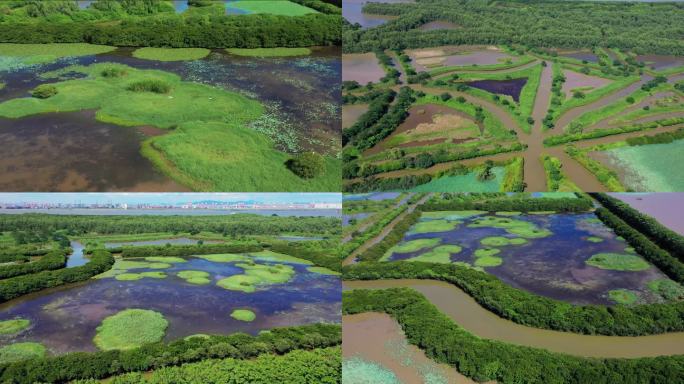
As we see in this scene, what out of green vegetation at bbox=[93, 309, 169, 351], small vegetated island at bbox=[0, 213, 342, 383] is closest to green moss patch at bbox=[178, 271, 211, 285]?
small vegetated island at bbox=[0, 213, 342, 383]

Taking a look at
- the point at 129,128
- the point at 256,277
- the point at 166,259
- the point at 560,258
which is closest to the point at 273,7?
the point at 129,128

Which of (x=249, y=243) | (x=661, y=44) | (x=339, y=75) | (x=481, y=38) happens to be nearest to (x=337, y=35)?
(x=339, y=75)

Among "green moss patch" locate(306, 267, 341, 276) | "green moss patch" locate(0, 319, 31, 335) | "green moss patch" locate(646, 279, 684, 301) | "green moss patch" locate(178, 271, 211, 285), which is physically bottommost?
"green moss patch" locate(0, 319, 31, 335)

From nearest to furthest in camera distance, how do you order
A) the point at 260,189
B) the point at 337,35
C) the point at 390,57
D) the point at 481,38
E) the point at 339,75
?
the point at 260,189
the point at 339,75
the point at 337,35
the point at 390,57
the point at 481,38

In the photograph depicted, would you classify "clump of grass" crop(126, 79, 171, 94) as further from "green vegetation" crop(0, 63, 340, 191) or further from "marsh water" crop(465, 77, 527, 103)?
"marsh water" crop(465, 77, 527, 103)

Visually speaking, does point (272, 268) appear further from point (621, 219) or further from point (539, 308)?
point (621, 219)

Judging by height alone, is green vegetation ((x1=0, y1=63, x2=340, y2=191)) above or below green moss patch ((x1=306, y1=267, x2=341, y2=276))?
above

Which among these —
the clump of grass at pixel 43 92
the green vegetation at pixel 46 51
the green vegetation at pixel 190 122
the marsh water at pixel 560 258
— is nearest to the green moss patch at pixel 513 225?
the marsh water at pixel 560 258

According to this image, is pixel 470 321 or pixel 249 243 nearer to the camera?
pixel 470 321
